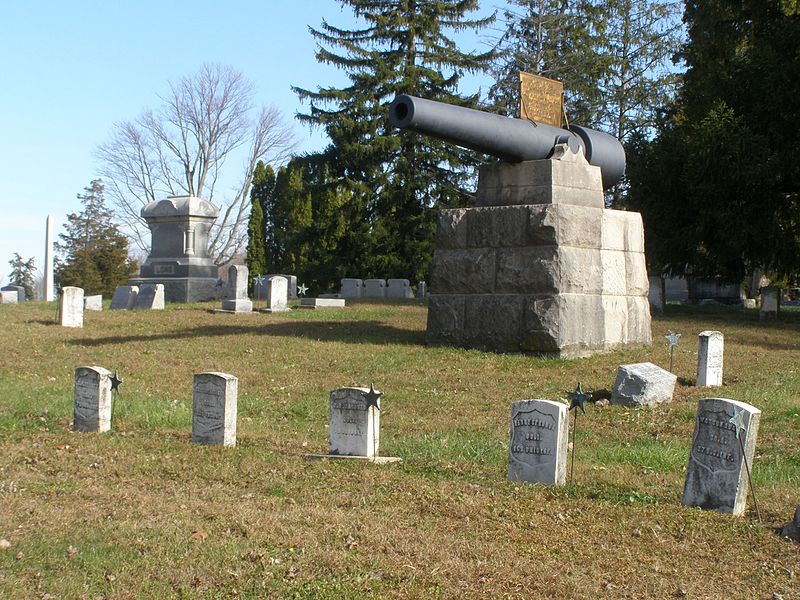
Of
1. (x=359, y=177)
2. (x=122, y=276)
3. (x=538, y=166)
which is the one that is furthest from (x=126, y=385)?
(x=122, y=276)

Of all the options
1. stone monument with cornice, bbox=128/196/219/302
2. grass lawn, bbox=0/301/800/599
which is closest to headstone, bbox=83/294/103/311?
stone monument with cornice, bbox=128/196/219/302

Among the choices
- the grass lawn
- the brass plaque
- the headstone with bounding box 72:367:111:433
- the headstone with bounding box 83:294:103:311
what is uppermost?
the brass plaque

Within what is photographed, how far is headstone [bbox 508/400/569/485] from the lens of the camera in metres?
6.35

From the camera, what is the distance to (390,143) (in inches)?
1286

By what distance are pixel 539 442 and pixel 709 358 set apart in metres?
5.66

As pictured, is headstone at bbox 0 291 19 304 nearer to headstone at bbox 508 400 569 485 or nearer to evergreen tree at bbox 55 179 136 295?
evergreen tree at bbox 55 179 136 295

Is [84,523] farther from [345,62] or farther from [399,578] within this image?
[345,62]

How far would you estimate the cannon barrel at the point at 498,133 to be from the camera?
12.0 metres

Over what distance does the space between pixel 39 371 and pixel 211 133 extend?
3347 cm

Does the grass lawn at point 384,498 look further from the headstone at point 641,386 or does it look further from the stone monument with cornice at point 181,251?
the stone monument with cornice at point 181,251

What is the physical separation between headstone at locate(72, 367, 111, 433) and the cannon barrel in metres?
5.26

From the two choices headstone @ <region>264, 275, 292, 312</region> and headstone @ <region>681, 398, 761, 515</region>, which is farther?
headstone @ <region>264, 275, 292, 312</region>

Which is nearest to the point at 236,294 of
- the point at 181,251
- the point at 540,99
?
the point at 181,251

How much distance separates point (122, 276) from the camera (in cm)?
4369
